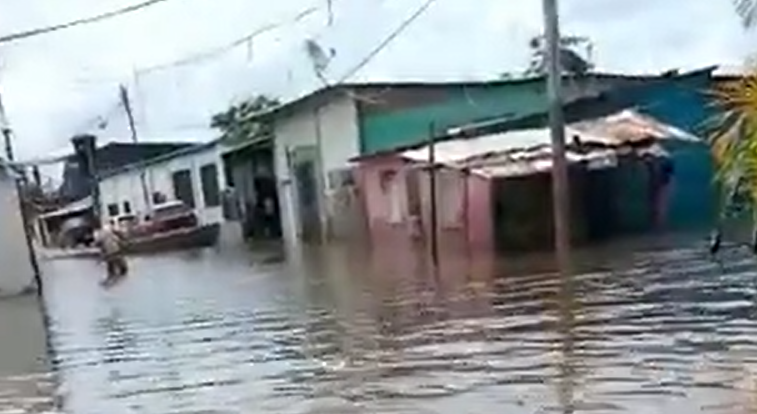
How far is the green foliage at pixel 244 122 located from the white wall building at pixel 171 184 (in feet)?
3.11

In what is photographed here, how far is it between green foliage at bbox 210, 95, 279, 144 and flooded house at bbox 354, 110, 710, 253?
12.1 metres

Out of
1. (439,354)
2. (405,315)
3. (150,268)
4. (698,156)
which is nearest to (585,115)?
(698,156)

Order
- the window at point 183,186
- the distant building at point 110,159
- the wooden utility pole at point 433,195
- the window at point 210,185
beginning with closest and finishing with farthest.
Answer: the wooden utility pole at point 433,195 → the window at point 210,185 → the window at point 183,186 → the distant building at point 110,159

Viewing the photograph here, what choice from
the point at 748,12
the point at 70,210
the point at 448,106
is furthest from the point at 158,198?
the point at 748,12

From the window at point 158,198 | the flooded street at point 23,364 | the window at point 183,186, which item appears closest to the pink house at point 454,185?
the flooded street at point 23,364

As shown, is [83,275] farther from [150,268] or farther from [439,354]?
[439,354]

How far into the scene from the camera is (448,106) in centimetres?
3444

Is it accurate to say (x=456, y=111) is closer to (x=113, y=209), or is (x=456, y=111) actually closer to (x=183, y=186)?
(x=183, y=186)

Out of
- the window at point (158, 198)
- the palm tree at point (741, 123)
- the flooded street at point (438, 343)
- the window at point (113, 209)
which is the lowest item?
the window at point (113, 209)

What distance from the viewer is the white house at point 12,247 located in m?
23.5

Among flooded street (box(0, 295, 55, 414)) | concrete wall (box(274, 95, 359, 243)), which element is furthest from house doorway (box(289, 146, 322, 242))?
flooded street (box(0, 295, 55, 414))

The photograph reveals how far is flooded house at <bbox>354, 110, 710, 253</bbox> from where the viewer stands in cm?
2562

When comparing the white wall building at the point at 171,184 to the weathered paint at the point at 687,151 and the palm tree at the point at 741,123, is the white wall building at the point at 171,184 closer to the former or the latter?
the weathered paint at the point at 687,151

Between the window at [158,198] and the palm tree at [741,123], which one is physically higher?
the palm tree at [741,123]
